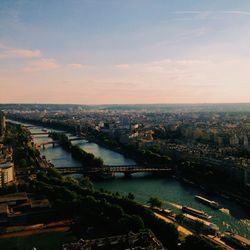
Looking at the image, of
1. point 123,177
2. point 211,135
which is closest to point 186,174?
point 123,177

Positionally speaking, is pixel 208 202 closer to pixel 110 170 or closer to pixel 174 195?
pixel 174 195

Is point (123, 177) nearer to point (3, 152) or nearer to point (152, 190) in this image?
point (152, 190)

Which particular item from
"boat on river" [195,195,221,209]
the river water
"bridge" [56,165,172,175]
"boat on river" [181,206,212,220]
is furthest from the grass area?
"bridge" [56,165,172,175]

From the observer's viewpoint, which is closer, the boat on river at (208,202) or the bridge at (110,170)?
the boat on river at (208,202)

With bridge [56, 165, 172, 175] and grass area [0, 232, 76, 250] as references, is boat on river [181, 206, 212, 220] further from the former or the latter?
bridge [56, 165, 172, 175]

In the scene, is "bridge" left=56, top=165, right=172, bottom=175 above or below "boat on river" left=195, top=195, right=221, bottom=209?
above

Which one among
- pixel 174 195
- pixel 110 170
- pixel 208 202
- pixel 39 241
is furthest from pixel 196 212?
pixel 110 170

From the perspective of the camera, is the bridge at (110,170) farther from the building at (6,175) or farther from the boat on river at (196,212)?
the boat on river at (196,212)

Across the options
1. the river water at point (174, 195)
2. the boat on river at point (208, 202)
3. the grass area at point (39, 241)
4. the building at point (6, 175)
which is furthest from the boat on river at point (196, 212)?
the building at point (6, 175)
